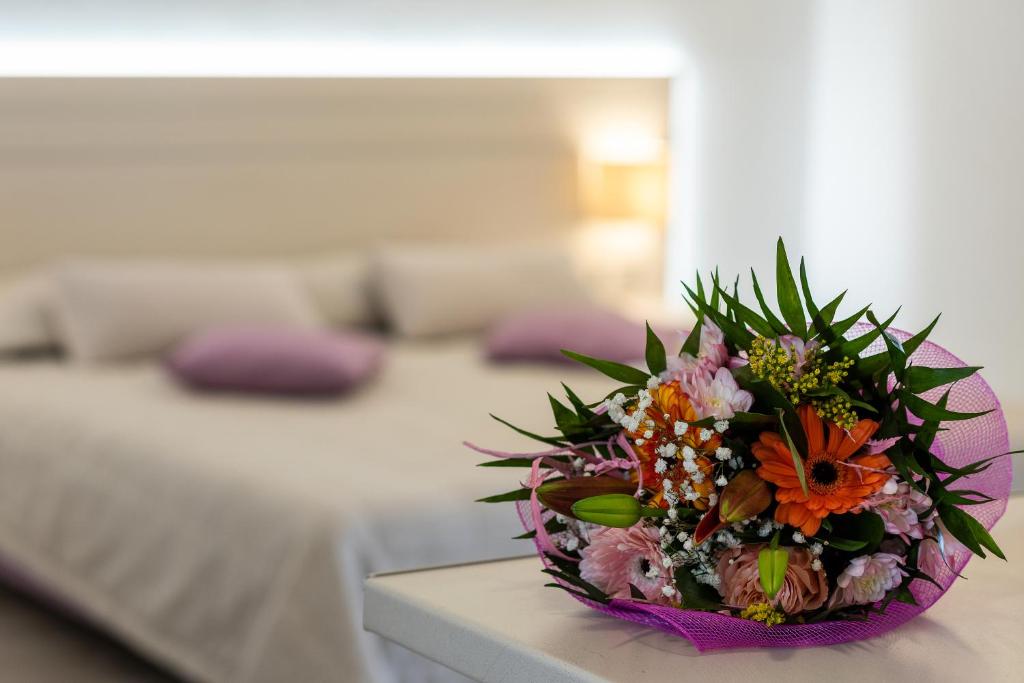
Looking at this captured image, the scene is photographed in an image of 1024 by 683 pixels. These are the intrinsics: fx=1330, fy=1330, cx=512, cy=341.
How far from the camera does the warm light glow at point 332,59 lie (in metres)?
3.76

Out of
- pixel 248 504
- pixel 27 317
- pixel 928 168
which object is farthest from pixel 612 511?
pixel 928 168

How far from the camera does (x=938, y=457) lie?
981mm

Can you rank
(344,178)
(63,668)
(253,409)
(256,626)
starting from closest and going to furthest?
(256,626), (63,668), (253,409), (344,178)

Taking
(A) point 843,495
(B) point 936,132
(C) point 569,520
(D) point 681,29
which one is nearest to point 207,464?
(C) point 569,520

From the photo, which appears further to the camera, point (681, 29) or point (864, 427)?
point (681, 29)

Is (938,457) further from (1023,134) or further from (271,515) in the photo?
(1023,134)

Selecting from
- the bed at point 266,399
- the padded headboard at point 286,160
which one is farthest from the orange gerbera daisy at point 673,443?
the padded headboard at point 286,160

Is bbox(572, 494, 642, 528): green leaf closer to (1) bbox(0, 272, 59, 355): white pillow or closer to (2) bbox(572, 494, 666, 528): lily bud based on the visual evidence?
(2) bbox(572, 494, 666, 528): lily bud

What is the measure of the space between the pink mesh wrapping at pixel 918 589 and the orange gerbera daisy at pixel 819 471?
80 millimetres

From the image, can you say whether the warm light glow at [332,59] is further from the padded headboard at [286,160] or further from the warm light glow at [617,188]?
the warm light glow at [617,188]

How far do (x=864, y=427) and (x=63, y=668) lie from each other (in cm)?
230

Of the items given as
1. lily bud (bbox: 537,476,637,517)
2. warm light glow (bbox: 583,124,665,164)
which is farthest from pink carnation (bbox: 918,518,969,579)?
warm light glow (bbox: 583,124,665,164)

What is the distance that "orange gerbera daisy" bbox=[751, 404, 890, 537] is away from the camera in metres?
0.92

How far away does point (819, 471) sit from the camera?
931 mm
